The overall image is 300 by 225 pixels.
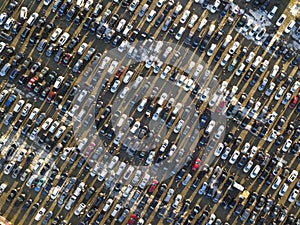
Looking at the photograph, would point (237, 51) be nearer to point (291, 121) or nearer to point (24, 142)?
point (291, 121)

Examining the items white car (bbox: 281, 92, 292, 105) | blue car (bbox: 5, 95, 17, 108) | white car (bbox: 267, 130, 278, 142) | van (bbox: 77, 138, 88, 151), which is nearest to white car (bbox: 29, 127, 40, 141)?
blue car (bbox: 5, 95, 17, 108)

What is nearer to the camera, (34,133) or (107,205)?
(107,205)

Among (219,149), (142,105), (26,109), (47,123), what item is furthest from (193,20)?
(26,109)

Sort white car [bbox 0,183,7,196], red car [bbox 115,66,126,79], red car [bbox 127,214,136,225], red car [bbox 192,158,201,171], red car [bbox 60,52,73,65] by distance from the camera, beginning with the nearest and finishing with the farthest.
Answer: white car [bbox 0,183,7,196], red car [bbox 127,214,136,225], red car [bbox 192,158,201,171], red car [bbox 60,52,73,65], red car [bbox 115,66,126,79]

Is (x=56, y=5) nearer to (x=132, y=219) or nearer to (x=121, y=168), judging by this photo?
(x=121, y=168)

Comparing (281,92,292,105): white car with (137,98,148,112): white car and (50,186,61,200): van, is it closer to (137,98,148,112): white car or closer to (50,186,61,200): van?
(137,98,148,112): white car

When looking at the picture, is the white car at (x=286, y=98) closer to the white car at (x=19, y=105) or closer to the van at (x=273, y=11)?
the van at (x=273, y=11)

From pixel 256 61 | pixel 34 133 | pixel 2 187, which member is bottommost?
pixel 2 187

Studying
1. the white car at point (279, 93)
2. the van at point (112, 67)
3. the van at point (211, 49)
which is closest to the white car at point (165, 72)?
the van at point (211, 49)
